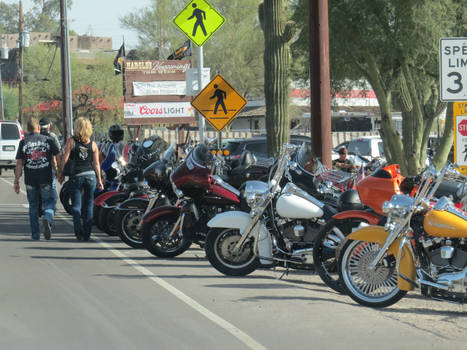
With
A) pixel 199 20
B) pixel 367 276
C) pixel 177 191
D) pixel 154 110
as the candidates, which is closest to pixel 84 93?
pixel 154 110

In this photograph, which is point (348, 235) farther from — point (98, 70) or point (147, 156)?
point (98, 70)

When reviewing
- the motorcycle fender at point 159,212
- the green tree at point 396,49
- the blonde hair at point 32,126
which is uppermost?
the green tree at point 396,49

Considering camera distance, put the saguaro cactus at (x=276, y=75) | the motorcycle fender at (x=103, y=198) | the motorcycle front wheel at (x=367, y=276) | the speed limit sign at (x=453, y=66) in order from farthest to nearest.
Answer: the saguaro cactus at (x=276, y=75) → the motorcycle fender at (x=103, y=198) → the speed limit sign at (x=453, y=66) → the motorcycle front wheel at (x=367, y=276)

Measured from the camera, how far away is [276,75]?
1648 centimetres

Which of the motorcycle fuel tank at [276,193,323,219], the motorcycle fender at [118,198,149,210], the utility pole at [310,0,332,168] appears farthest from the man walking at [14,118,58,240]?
the motorcycle fuel tank at [276,193,323,219]

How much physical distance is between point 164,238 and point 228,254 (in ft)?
4.97

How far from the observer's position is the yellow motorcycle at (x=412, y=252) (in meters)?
7.11

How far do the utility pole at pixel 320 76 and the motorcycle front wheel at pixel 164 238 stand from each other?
3.61 m

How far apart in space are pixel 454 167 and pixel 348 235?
1.13 metres

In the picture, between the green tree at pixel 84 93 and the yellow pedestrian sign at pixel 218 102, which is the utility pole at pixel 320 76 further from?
the green tree at pixel 84 93

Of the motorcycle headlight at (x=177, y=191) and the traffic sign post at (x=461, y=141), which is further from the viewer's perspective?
the motorcycle headlight at (x=177, y=191)

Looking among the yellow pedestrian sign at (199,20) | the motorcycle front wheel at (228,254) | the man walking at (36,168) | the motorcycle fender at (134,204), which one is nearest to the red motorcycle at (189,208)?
the motorcycle front wheel at (228,254)

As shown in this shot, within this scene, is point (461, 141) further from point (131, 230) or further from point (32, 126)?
point (32, 126)

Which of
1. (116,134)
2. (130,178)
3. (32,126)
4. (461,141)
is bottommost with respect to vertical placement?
(130,178)
